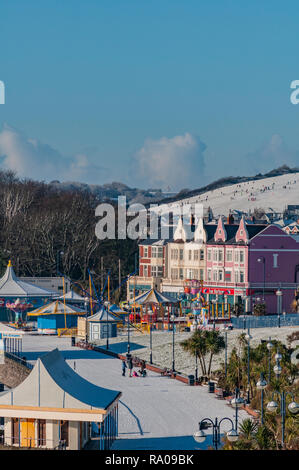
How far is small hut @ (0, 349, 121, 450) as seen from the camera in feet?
130

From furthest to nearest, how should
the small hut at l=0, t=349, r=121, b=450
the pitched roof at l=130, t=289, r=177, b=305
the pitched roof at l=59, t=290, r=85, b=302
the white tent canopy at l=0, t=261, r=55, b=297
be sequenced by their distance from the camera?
the white tent canopy at l=0, t=261, r=55, b=297 < the pitched roof at l=59, t=290, r=85, b=302 < the pitched roof at l=130, t=289, r=177, b=305 < the small hut at l=0, t=349, r=121, b=450

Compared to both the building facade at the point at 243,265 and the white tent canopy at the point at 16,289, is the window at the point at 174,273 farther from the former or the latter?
the white tent canopy at the point at 16,289

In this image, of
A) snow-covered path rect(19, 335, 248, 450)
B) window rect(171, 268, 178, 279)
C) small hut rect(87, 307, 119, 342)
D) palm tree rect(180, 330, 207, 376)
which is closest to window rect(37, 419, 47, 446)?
snow-covered path rect(19, 335, 248, 450)

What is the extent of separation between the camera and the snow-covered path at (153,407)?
1694 inches

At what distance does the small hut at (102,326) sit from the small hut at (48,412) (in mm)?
39608

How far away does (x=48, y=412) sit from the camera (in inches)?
1564

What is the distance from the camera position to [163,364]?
218 ft

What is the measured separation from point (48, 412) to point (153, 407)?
12.0 m

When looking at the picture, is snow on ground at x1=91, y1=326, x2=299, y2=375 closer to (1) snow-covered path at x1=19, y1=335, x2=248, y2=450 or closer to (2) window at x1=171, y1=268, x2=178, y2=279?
(1) snow-covered path at x1=19, y1=335, x2=248, y2=450

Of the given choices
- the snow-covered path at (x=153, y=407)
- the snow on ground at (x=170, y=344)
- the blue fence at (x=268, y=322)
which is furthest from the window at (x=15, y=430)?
the blue fence at (x=268, y=322)

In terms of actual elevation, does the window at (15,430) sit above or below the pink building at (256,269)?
below

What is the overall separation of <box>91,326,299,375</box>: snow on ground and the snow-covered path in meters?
2.34

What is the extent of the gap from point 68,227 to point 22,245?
216 inches

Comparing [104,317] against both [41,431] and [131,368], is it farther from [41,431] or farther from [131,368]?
[41,431]
